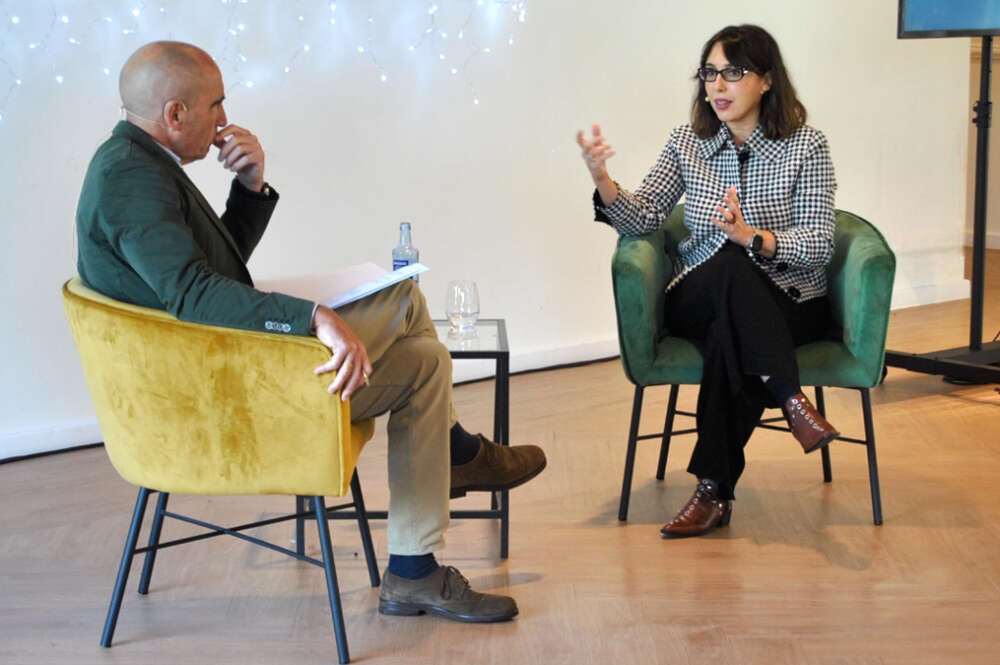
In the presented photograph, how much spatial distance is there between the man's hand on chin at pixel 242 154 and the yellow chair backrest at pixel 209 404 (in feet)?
1.53

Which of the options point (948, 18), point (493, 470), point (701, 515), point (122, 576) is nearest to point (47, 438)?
point (122, 576)

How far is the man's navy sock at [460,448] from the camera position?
2.58 metres

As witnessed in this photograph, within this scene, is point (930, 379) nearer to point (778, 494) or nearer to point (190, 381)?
point (778, 494)

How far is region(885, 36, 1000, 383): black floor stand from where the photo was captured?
12.9ft

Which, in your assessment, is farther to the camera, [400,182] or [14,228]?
[400,182]

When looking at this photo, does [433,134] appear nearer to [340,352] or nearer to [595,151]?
[595,151]

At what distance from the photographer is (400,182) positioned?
4.09 m

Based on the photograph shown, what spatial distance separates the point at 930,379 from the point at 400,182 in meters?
2.09

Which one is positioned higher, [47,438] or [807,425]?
[807,425]

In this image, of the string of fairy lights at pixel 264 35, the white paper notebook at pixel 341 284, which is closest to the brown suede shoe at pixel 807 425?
the white paper notebook at pixel 341 284

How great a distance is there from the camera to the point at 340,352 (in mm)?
2016

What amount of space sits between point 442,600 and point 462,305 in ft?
2.48

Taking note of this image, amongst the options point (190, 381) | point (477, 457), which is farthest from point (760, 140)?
point (190, 381)

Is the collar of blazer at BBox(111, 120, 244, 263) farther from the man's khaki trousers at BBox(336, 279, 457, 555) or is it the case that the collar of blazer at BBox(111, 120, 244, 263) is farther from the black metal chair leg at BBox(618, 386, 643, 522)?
the black metal chair leg at BBox(618, 386, 643, 522)
